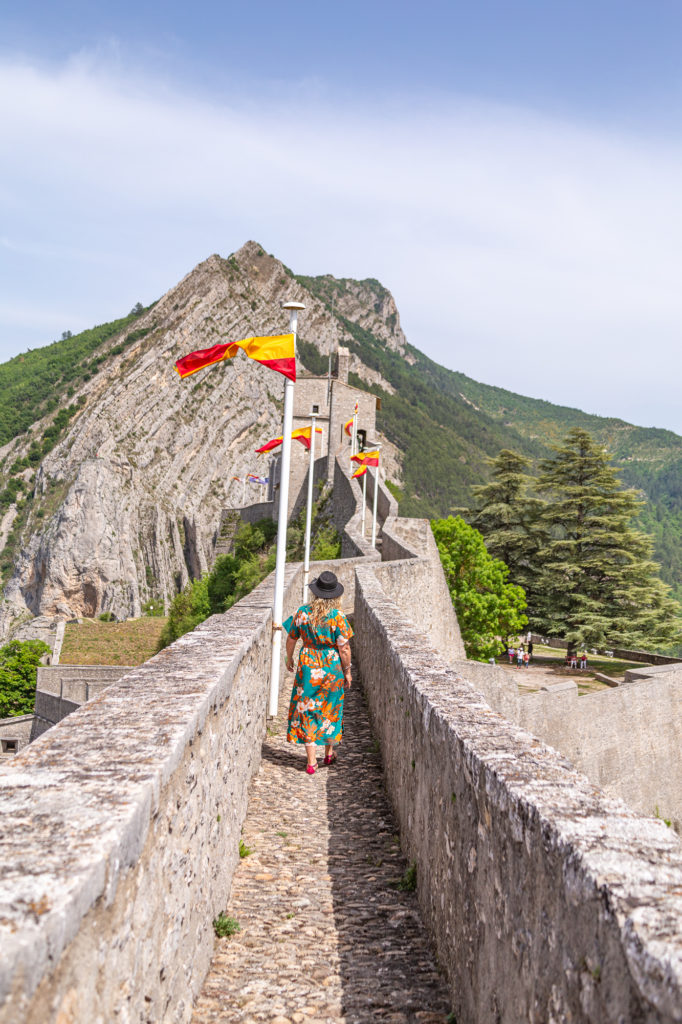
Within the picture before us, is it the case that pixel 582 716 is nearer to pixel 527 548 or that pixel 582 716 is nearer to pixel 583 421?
pixel 527 548

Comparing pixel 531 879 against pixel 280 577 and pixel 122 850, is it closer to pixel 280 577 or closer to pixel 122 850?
pixel 122 850

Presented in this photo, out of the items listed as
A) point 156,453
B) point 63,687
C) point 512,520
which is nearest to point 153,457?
point 156,453

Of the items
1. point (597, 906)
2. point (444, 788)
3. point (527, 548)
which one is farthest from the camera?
point (527, 548)

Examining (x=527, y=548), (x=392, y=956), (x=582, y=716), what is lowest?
(x=582, y=716)

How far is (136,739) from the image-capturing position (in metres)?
3.23

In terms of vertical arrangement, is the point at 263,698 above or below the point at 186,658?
below

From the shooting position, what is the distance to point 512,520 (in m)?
46.0

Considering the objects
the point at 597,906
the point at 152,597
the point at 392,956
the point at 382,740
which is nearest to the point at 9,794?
the point at 597,906

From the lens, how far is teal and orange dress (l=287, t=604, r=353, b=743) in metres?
7.21

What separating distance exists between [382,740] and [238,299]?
360ft

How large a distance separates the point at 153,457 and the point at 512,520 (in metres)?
58.4

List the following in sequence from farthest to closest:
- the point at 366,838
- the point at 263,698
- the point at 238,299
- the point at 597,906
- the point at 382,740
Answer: the point at 238,299, the point at 263,698, the point at 382,740, the point at 366,838, the point at 597,906

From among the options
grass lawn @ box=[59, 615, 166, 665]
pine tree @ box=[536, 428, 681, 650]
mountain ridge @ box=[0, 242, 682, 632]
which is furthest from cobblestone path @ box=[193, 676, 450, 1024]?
mountain ridge @ box=[0, 242, 682, 632]

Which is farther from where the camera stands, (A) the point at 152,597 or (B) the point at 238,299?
(B) the point at 238,299
